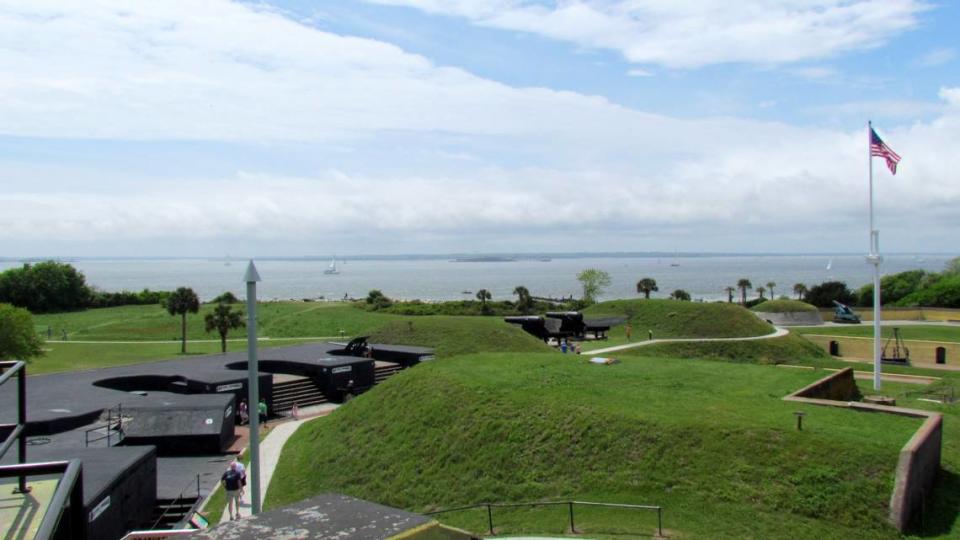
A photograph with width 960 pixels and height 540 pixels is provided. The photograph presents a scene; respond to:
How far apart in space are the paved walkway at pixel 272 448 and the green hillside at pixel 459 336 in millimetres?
10438

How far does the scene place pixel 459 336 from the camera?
4362cm

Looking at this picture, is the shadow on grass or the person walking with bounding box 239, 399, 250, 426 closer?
the shadow on grass

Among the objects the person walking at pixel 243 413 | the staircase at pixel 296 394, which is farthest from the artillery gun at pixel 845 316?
the person walking at pixel 243 413

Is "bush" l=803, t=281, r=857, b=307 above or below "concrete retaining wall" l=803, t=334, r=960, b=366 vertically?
above

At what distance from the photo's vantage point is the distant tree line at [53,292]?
8862cm

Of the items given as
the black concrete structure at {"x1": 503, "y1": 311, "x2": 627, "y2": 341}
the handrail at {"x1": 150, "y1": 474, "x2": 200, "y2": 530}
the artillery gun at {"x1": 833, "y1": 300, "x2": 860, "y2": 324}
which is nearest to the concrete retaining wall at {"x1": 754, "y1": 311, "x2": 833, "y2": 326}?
the artillery gun at {"x1": 833, "y1": 300, "x2": 860, "y2": 324}

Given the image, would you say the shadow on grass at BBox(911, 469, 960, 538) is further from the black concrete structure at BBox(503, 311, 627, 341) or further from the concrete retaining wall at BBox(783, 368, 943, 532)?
the black concrete structure at BBox(503, 311, 627, 341)

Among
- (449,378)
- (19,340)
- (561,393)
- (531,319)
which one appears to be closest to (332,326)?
(531,319)

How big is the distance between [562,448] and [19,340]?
33.4 meters

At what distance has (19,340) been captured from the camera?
38.4 metres

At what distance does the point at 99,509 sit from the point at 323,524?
40.1 ft

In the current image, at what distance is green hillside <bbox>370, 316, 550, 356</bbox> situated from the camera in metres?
41.6

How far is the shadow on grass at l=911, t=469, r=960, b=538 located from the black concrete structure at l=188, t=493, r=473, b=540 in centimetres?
1150

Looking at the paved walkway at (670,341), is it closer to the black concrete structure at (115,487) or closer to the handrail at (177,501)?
the handrail at (177,501)
